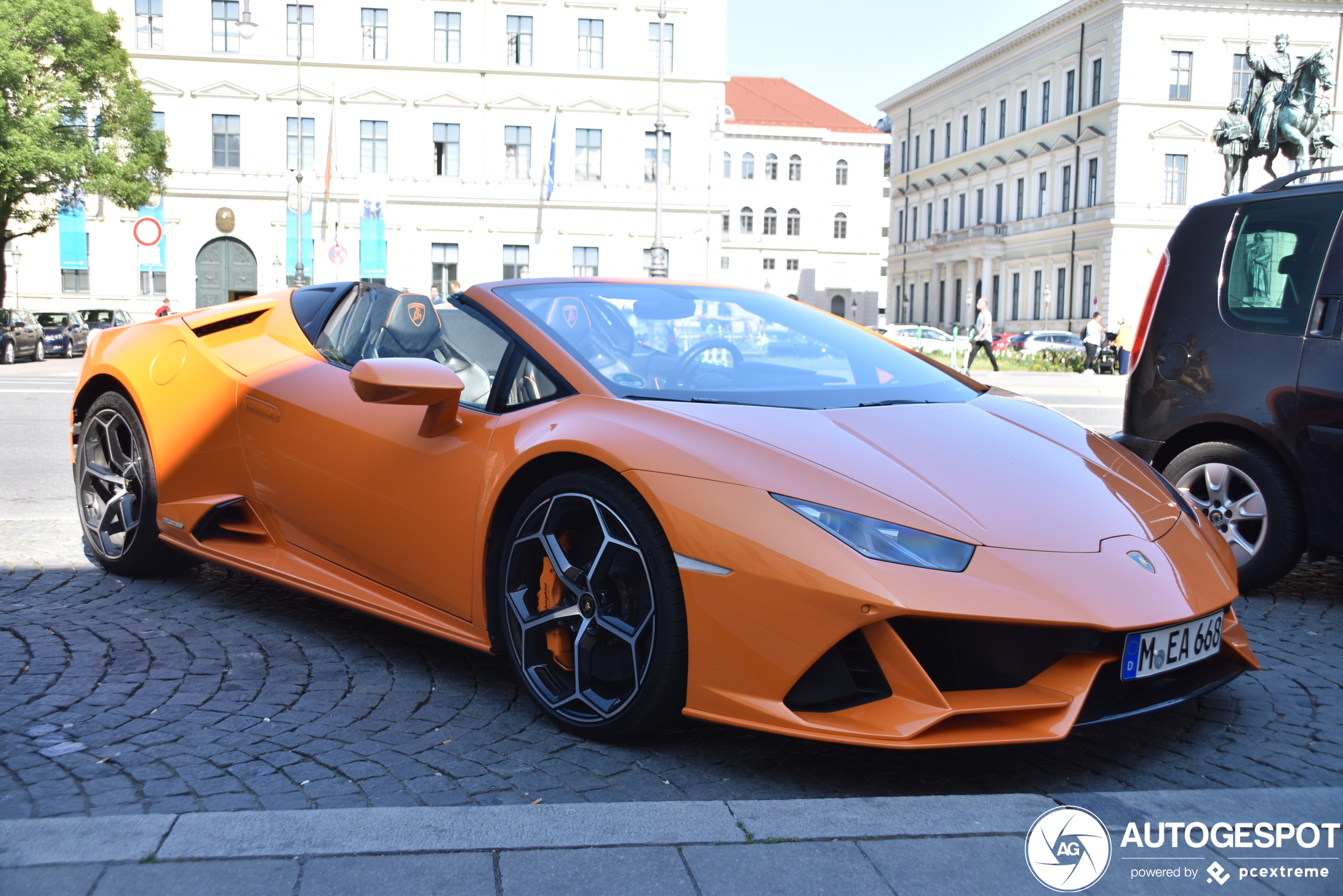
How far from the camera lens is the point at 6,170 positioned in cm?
3019

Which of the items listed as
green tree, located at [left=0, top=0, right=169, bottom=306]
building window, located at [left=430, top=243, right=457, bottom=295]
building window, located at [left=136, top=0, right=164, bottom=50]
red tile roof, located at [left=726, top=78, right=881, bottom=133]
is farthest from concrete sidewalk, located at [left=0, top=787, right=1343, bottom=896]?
red tile roof, located at [left=726, top=78, right=881, bottom=133]

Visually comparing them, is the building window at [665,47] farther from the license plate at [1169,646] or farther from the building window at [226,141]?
the license plate at [1169,646]

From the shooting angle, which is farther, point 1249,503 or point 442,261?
point 442,261

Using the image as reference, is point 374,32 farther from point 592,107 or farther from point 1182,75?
point 1182,75

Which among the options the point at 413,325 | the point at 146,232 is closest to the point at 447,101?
the point at 146,232

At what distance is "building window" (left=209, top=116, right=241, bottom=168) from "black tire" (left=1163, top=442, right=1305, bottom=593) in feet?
151

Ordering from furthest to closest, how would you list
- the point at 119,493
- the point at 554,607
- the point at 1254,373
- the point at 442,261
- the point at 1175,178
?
the point at 1175,178 < the point at 442,261 < the point at 1254,373 < the point at 119,493 < the point at 554,607

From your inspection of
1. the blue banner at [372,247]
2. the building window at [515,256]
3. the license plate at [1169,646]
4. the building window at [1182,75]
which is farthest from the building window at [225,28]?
the license plate at [1169,646]

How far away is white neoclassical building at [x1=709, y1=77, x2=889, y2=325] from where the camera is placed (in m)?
82.1

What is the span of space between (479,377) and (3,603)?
7.30ft

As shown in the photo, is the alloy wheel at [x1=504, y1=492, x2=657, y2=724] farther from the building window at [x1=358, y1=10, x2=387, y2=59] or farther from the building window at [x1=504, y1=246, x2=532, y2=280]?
the building window at [x1=358, y1=10, x2=387, y2=59]

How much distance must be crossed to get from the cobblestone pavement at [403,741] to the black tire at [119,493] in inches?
20.1

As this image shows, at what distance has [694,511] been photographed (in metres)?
2.76

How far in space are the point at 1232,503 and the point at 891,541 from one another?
9.59 ft
